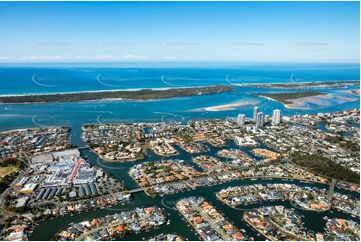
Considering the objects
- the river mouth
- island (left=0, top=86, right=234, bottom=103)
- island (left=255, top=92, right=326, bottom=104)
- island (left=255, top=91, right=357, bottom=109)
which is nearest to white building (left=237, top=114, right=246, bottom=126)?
the river mouth

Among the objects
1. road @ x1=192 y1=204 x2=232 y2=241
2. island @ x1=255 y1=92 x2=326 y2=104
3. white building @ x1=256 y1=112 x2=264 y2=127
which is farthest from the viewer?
island @ x1=255 y1=92 x2=326 y2=104

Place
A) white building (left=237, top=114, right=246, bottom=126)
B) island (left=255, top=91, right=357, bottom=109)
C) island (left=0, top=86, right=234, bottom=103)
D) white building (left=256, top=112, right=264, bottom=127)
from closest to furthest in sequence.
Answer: white building (left=256, top=112, right=264, bottom=127), white building (left=237, top=114, right=246, bottom=126), island (left=0, top=86, right=234, bottom=103), island (left=255, top=91, right=357, bottom=109)

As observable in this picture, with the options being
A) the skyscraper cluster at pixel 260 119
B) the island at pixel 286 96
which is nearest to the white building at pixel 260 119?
the skyscraper cluster at pixel 260 119

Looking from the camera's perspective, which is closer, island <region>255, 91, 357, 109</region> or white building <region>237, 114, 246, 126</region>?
white building <region>237, 114, 246, 126</region>

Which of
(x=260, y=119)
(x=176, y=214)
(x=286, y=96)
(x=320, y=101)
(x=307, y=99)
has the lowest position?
(x=176, y=214)

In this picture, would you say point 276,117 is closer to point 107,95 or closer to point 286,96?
point 286,96

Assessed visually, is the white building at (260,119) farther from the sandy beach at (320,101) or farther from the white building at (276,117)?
the sandy beach at (320,101)

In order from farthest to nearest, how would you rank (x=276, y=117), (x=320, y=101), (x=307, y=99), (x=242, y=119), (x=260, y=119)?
(x=307, y=99), (x=320, y=101), (x=276, y=117), (x=242, y=119), (x=260, y=119)

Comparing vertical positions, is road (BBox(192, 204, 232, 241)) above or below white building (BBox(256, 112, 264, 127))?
below

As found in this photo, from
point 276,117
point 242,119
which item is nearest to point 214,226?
point 242,119

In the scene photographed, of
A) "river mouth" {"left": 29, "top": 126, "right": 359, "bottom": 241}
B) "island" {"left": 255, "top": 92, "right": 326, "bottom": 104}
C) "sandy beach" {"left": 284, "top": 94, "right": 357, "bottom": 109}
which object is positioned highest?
"island" {"left": 255, "top": 92, "right": 326, "bottom": 104}

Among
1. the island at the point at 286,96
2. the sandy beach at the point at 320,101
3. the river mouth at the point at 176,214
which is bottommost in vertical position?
the river mouth at the point at 176,214

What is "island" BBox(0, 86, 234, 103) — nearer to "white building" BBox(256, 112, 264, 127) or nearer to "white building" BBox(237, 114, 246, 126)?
"white building" BBox(237, 114, 246, 126)
